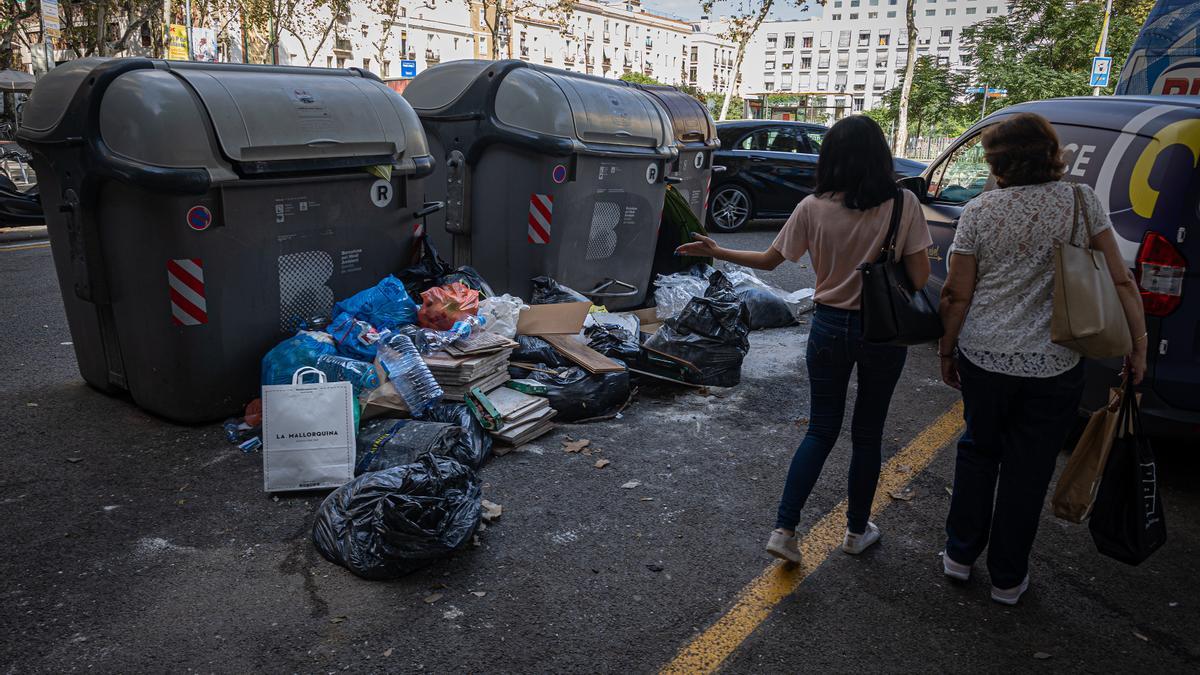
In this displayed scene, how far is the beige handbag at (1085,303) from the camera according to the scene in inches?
112

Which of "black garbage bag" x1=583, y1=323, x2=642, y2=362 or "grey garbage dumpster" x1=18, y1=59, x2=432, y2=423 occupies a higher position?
"grey garbage dumpster" x1=18, y1=59, x2=432, y2=423

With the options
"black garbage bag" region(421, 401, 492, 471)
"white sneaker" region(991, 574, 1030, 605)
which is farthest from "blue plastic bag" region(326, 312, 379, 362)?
"white sneaker" region(991, 574, 1030, 605)

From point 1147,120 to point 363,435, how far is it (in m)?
4.12

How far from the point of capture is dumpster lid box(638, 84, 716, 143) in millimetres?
9422

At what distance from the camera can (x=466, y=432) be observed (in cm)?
421

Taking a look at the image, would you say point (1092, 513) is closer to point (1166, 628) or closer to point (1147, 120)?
point (1166, 628)

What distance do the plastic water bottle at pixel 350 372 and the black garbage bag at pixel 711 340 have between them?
194 cm

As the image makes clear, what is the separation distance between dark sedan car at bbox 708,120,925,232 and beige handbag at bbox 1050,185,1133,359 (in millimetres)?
10109

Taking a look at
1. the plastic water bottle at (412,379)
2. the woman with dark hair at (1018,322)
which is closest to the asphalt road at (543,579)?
the woman with dark hair at (1018,322)

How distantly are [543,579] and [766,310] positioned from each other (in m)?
4.58

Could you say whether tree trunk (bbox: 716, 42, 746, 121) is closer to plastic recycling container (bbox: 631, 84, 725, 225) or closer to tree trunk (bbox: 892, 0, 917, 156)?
tree trunk (bbox: 892, 0, 917, 156)

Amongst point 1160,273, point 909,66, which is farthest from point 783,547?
point 909,66

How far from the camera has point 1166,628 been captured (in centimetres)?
307

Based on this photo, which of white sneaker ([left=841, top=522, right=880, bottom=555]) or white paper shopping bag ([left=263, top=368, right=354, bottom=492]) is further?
white paper shopping bag ([left=263, top=368, right=354, bottom=492])
